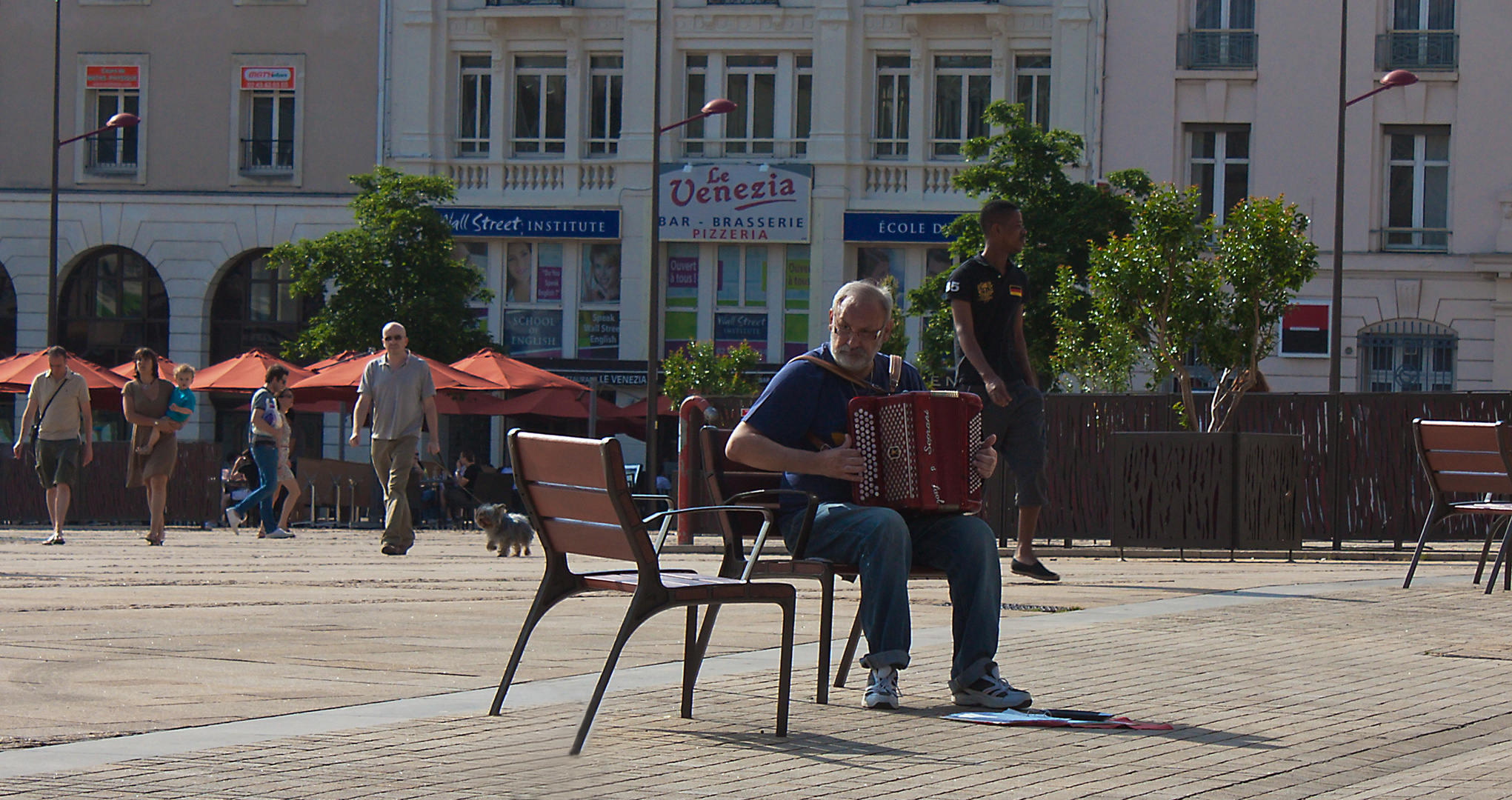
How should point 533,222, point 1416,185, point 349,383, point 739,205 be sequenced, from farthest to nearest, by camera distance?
point 533,222, point 739,205, point 1416,185, point 349,383

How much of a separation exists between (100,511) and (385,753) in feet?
70.1

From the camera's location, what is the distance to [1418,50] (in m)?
35.7

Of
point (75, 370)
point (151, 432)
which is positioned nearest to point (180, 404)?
point (151, 432)

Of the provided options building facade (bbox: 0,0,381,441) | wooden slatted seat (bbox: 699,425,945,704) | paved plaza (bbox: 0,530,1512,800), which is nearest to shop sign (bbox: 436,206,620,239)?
building facade (bbox: 0,0,381,441)

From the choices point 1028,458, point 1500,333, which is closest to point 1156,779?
point 1028,458

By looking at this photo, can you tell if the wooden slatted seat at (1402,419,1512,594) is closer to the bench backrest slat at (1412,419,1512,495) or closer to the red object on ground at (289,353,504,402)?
the bench backrest slat at (1412,419,1512,495)

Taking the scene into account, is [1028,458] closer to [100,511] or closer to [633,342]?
[100,511]

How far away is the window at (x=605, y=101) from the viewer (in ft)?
127

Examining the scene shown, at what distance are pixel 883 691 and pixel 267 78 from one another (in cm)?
3513

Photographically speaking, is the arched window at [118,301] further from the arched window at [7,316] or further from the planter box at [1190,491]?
the planter box at [1190,491]

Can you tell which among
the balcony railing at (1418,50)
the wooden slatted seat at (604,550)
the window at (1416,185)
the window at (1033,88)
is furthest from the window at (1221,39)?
the wooden slatted seat at (604,550)

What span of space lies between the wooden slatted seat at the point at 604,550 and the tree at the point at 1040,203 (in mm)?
26996

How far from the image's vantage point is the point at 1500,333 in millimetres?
35219

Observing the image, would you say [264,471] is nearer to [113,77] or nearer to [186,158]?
[186,158]
